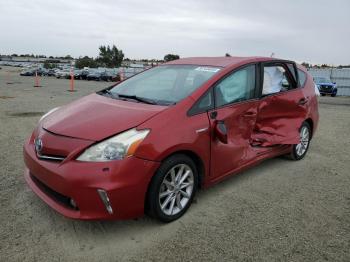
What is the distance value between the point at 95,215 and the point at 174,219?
2.81 ft

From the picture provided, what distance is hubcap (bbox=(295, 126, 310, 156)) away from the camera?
18.6ft

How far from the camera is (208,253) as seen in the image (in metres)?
3.02

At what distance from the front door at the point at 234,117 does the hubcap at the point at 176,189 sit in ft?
1.20

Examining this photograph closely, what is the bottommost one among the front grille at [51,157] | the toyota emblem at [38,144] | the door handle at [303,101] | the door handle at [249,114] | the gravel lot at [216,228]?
the gravel lot at [216,228]

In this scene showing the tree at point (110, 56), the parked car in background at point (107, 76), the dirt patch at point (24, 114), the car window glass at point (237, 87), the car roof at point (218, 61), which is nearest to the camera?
the car window glass at point (237, 87)

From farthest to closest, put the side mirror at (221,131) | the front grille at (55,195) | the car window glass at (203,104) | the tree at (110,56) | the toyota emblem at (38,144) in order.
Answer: the tree at (110,56)
the side mirror at (221,131)
the car window glass at (203,104)
the toyota emblem at (38,144)
the front grille at (55,195)

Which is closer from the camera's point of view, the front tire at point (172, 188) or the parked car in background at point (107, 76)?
the front tire at point (172, 188)

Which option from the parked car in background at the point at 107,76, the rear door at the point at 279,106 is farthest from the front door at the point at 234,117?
the parked car in background at the point at 107,76

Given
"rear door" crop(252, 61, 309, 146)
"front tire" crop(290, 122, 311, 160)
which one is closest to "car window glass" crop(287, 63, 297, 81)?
"rear door" crop(252, 61, 309, 146)

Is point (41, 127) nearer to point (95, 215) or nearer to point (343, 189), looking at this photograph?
point (95, 215)

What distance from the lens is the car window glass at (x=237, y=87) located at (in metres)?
4.00

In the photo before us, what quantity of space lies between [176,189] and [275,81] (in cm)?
255

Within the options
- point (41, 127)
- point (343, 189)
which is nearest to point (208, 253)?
point (41, 127)

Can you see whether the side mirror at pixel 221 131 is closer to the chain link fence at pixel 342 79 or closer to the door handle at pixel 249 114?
the door handle at pixel 249 114
